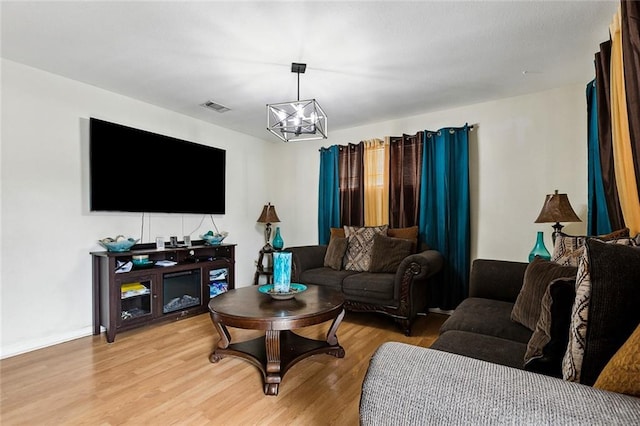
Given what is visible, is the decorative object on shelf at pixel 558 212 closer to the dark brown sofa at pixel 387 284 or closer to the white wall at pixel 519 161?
the white wall at pixel 519 161

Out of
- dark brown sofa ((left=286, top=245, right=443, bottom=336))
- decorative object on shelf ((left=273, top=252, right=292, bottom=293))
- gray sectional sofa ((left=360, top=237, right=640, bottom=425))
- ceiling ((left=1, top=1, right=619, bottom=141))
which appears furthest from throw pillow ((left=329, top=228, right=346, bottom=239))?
gray sectional sofa ((left=360, top=237, right=640, bottom=425))

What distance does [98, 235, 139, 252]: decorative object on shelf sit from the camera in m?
2.91

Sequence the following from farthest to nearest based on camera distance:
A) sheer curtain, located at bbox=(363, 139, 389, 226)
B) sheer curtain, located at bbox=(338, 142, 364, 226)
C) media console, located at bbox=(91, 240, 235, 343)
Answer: sheer curtain, located at bbox=(338, 142, 364, 226)
sheer curtain, located at bbox=(363, 139, 389, 226)
media console, located at bbox=(91, 240, 235, 343)

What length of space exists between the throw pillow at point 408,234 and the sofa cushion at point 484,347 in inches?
73.5

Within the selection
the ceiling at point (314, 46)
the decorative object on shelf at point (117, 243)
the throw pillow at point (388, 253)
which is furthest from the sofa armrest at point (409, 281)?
the decorative object on shelf at point (117, 243)

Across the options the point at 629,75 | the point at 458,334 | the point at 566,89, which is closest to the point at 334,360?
the point at 458,334

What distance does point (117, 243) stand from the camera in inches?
114

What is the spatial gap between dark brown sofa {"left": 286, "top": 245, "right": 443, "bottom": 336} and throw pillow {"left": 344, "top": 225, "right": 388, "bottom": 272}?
180 mm

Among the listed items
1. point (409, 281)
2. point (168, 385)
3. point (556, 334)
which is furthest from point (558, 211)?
point (168, 385)

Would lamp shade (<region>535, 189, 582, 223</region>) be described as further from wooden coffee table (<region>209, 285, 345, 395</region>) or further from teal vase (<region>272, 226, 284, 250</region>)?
teal vase (<region>272, 226, 284, 250</region>)

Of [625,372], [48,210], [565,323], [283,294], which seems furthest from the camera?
[48,210]

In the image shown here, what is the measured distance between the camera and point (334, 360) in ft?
7.69

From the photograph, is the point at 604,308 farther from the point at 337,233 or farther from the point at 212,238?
the point at 212,238

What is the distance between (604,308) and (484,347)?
796mm
